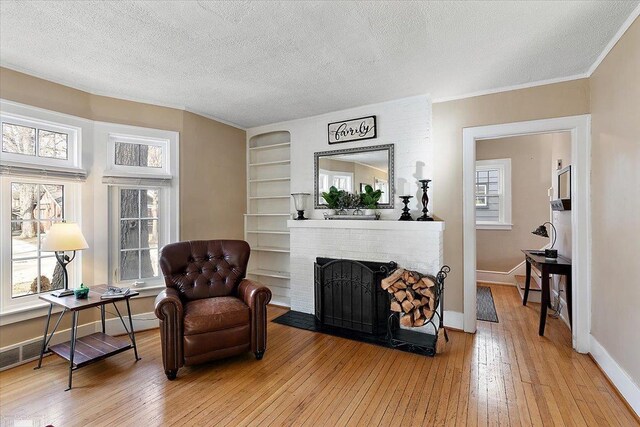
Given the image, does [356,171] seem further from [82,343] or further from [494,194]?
[82,343]

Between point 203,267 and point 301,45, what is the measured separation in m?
2.22

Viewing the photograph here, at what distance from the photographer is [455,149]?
10.7ft

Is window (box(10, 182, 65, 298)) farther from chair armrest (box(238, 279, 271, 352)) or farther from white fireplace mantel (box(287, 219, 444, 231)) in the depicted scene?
white fireplace mantel (box(287, 219, 444, 231))

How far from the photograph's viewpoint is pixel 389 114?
351cm

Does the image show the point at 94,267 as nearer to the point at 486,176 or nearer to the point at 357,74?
the point at 357,74

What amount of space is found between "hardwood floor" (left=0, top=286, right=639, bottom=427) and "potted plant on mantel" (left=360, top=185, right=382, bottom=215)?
4.71ft

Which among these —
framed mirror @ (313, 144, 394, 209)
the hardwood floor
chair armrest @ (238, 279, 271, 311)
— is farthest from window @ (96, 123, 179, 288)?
framed mirror @ (313, 144, 394, 209)

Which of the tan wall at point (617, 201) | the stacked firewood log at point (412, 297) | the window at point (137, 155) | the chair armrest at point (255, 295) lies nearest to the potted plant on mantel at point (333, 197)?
the stacked firewood log at point (412, 297)

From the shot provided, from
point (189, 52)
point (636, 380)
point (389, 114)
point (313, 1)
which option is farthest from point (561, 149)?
point (189, 52)

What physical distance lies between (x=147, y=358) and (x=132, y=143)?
7.44ft

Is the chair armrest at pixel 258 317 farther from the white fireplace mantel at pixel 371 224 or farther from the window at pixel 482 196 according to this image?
the window at pixel 482 196

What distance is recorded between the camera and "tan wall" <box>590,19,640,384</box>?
197 centimetres

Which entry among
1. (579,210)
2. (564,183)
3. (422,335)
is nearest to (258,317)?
(422,335)

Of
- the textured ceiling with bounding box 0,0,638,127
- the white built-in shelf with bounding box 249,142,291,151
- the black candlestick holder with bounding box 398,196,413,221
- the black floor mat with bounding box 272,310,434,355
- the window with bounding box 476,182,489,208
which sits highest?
the textured ceiling with bounding box 0,0,638,127
